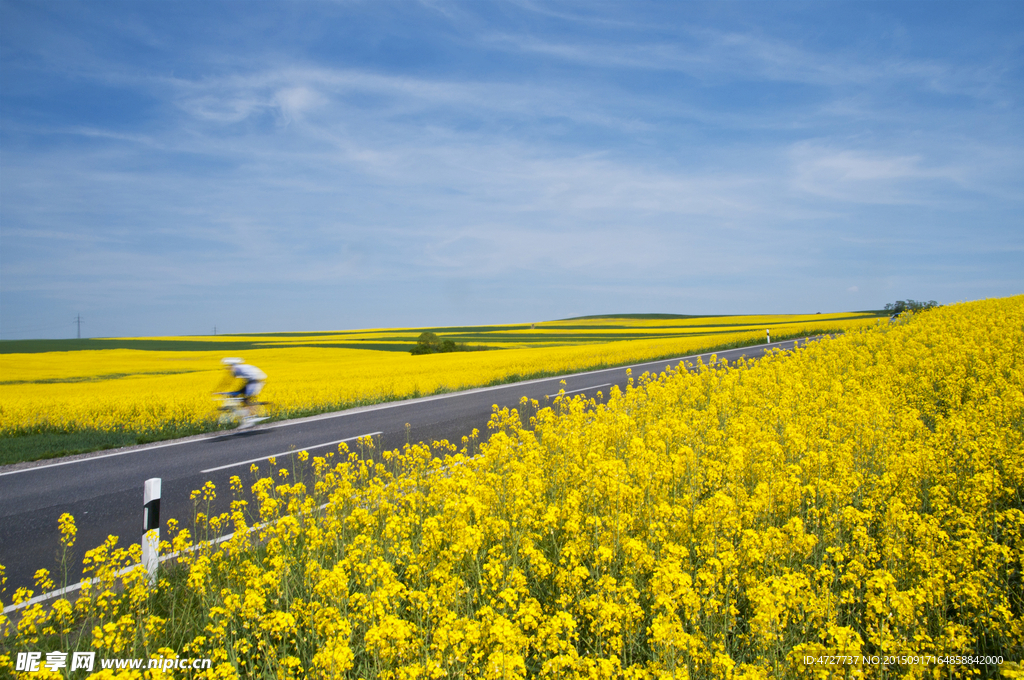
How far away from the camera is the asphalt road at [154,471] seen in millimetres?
5859

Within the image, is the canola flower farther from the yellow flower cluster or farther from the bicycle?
the yellow flower cluster

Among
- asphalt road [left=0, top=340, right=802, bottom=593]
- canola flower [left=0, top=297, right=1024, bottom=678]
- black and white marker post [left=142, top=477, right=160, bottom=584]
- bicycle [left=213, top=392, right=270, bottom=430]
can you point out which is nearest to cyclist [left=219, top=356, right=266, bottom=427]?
bicycle [left=213, top=392, right=270, bottom=430]

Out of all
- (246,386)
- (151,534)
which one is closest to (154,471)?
(246,386)

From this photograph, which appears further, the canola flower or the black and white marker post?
the black and white marker post

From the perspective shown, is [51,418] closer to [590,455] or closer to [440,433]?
[440,433]

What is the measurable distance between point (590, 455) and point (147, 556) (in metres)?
4.18

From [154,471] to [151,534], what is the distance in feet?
16.8

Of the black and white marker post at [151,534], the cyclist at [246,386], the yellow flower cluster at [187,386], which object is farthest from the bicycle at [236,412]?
the black and white marker post at [151,534]

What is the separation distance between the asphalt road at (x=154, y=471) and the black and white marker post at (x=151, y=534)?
1.10 metres

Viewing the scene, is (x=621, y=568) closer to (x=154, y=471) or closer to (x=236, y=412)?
(x=154, y=471)

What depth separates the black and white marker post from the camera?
4.39 meters

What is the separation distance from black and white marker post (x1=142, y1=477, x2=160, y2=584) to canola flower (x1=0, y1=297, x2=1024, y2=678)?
0.61 feet

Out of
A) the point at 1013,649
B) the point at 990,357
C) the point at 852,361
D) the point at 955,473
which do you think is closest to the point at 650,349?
the point at 852,361

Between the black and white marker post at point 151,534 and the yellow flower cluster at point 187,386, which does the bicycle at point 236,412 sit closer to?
the yellow flower cluster at point 187,386
